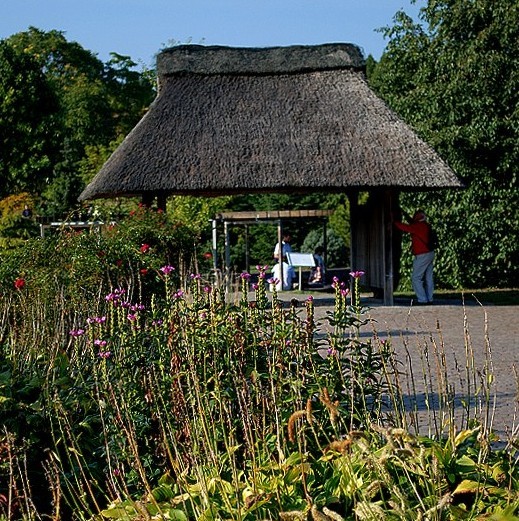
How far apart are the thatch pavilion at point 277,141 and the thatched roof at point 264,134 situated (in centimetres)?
2

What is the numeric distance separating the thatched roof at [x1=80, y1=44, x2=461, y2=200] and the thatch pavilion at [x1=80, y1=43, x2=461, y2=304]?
0.7 inches

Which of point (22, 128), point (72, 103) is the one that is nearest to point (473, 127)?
point (22, 128)

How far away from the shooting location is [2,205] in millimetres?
30094

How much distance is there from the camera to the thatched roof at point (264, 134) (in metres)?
18.4

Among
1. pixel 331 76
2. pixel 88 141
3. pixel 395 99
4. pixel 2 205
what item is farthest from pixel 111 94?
pixel 331 76

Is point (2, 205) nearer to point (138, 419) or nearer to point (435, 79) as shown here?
point (435, 79)

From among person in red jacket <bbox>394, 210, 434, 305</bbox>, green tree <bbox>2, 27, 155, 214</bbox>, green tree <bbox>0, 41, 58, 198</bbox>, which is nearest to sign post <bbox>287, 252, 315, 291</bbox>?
person in red jacket <bbox>394, 210, 434, 305</bbox>

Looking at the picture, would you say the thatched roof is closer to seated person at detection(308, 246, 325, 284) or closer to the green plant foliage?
seated person at detection(308, 246, 325, 284)

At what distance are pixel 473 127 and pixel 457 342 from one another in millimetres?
10389

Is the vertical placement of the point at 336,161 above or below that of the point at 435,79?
below

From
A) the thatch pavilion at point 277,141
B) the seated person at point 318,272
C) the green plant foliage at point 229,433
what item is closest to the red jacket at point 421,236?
the thatch pavilion at point 277,141

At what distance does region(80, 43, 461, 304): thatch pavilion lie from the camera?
60.3 ft

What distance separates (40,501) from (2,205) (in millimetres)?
26243

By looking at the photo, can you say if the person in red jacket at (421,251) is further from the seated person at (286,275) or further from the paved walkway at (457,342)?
the seated person at (286,275)
